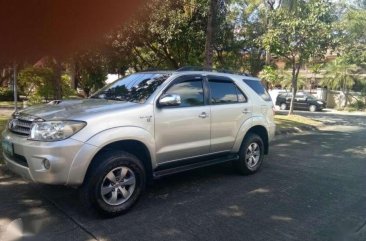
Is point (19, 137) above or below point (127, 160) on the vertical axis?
above

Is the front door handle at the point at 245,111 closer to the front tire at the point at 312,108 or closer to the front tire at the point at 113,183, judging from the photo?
the front tire at the point at 113,183

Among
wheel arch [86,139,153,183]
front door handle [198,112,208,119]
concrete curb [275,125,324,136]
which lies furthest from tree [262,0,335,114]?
wheel arch [86,139,153,183]

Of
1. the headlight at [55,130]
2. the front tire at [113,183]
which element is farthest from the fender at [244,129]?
the headlight at [55,130]

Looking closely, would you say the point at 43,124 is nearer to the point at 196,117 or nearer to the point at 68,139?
the point at 68,139

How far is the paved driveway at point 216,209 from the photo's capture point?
426 centimetres

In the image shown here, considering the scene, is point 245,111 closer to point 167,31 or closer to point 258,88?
point 258,88

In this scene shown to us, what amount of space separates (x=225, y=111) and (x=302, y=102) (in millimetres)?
26317

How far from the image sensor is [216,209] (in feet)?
16.5

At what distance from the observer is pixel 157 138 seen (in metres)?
5.05

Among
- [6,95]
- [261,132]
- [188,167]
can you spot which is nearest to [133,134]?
[188,167]

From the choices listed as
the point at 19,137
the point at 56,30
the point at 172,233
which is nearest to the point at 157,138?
the point at 172,233

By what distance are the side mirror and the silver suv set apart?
0.01 metres

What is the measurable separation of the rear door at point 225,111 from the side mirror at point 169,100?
87cm

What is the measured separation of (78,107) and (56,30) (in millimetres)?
6357
